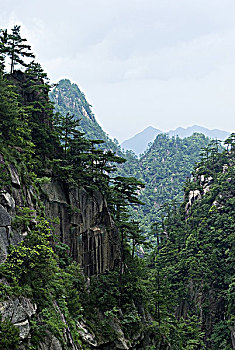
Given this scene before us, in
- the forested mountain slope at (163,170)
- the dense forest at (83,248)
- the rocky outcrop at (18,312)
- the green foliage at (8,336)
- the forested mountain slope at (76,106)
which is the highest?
the forested mountain slope at (76,106)

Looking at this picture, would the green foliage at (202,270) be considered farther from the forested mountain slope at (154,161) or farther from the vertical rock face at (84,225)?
the forested mountain slope at (154,161)

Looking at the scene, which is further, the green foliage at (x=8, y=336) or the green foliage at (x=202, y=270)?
the green foliage at (x=202, y=270)

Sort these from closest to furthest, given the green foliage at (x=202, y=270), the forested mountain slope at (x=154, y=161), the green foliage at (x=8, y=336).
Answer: the green foliage at (x=8, y=336) → the green foliage at (x=202, y=270) → the forested mountain slope at (x=154, y=161)

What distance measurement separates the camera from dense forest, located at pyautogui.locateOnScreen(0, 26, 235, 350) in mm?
14288

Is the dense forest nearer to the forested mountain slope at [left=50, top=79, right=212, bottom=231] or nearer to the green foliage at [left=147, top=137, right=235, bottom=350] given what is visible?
the green foliage at [left=147, top=137, right=235, bottom=350]

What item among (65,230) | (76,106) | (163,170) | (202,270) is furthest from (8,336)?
(76,106)

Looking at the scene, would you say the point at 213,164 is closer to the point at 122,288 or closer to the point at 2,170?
the point at 122,288

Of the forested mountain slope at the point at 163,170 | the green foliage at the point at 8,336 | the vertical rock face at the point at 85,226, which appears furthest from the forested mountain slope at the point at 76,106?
the green foliage at the point at 8,336

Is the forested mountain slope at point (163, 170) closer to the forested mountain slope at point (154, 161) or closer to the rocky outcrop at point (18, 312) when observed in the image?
the forested mountain slope at point (154, 161)

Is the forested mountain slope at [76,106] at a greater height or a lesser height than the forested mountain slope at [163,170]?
greater

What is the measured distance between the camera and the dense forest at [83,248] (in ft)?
46.9

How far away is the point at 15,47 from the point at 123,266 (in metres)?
16.8

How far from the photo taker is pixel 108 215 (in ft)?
87.6

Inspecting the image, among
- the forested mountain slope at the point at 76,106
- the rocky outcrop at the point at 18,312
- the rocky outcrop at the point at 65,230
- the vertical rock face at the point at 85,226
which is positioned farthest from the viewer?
the forested mountain slope at the point at 76,106
